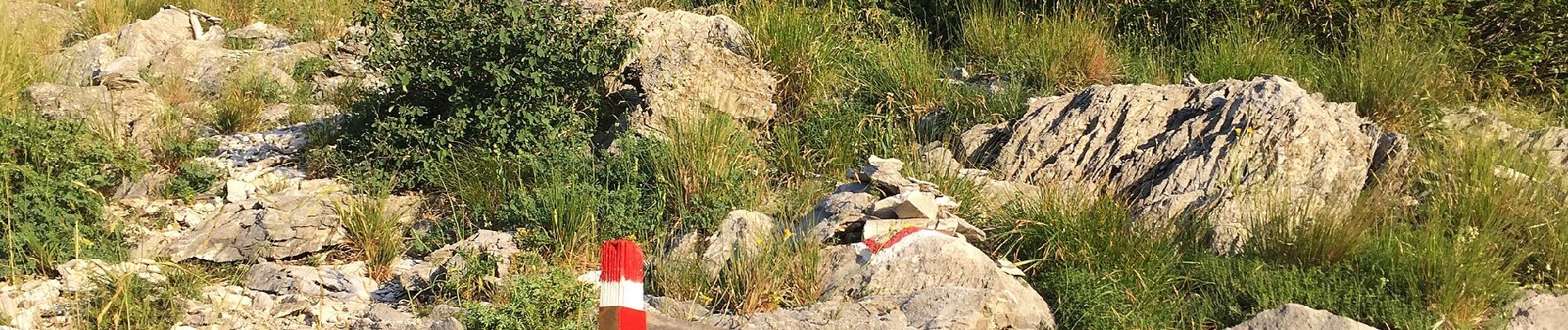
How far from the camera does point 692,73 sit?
7.11 metres

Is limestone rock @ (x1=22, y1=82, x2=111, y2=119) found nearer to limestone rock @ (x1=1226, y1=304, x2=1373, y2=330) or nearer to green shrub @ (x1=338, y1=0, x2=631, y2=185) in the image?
green shrub @ (x1=338, y1=0, x2=631, y2=185)

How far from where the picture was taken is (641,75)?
712 centimetres

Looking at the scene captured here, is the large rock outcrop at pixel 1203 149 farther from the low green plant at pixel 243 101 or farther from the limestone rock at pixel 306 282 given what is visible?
the low green plant at pixel 243 101

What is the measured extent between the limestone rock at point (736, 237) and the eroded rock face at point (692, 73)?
1296 millimetres

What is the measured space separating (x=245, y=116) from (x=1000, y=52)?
466 centimetres

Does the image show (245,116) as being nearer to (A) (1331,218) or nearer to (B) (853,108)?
(B) (853,108)

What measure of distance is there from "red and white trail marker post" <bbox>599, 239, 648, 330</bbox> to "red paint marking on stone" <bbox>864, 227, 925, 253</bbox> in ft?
5.48

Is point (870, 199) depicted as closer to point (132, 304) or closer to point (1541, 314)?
point (1541, 314)

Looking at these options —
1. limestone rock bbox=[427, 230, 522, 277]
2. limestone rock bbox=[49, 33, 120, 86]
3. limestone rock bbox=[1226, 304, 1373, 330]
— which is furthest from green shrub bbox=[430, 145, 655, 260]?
limestone rock bbox=[49, 33, 120, 86]

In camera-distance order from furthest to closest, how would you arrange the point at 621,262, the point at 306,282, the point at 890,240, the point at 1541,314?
the point at 306,282, the point at 890,240, the point at 1541,314, the point at 621,262

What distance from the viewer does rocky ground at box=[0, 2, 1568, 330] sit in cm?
490

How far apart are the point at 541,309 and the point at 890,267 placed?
140 centimetres

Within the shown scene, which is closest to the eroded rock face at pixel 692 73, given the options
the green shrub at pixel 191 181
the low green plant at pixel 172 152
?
the green shrub at pixel 191 181

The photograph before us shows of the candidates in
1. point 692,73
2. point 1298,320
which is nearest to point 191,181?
point 692,73
